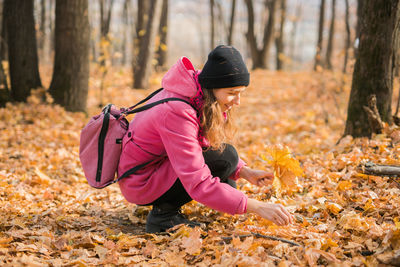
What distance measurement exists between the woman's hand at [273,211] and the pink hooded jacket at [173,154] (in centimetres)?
5

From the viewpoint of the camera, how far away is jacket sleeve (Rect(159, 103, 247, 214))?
6.46 ft

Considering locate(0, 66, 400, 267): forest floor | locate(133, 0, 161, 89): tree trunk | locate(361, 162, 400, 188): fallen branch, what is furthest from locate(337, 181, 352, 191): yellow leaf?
locate(133, 0, 161, 89): tree trunk

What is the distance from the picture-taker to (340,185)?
9.05ft

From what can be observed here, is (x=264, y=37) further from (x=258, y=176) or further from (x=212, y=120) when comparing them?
(x=212, y=120)

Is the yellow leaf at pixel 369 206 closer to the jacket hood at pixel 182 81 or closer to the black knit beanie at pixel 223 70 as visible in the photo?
the black knit beanie at pixel 223 70

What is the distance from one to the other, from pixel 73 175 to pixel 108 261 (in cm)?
214

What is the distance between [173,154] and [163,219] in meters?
0.64

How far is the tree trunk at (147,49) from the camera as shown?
349 inches

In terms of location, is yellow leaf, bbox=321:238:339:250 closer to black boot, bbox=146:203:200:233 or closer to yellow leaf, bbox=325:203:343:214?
yellow leaf, bbox=325:203:343:214

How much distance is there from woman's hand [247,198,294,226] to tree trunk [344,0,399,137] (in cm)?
217

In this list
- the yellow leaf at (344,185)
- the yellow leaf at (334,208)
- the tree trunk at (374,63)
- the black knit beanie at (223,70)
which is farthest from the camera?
the tree trunk at (374,63)

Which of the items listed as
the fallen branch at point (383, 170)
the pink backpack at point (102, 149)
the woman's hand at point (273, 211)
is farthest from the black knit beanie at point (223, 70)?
the fallen branch at point (383, 170)

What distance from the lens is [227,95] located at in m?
2.11

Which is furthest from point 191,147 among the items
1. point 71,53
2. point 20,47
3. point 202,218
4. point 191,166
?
point 20,47
